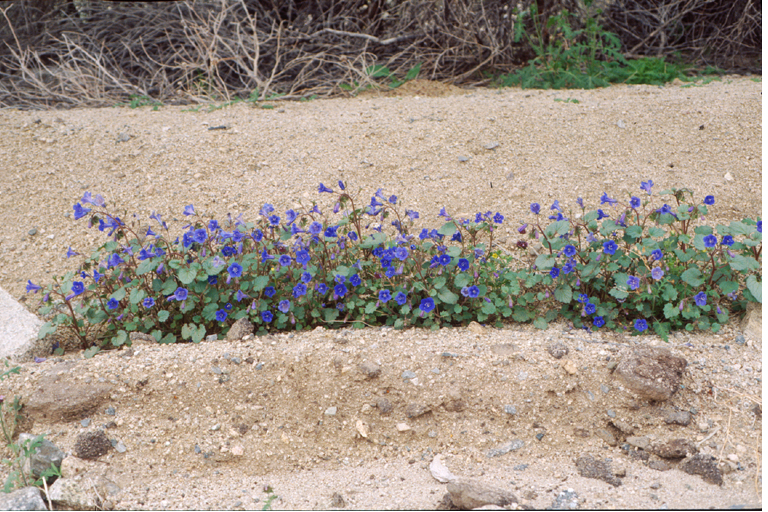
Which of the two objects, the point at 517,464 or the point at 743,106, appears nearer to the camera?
the point at 517,464

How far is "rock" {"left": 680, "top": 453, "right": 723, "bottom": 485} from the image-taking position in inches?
75.5

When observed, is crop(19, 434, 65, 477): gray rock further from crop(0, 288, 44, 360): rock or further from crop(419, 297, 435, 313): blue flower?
crop(419, 297, 435, 313): blue flower

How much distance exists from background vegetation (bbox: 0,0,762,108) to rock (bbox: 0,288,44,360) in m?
2.64

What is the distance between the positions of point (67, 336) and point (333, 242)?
120cm

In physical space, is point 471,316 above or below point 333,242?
below

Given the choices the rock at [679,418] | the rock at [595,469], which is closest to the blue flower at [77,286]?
the rock at [595,469]

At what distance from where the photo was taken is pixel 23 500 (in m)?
1.86

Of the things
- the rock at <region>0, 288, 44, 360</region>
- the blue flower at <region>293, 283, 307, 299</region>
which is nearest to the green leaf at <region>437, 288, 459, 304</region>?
the blue flower at <region>293, 283, 307, 299</region>

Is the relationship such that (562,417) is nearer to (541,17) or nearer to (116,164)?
(116,164)

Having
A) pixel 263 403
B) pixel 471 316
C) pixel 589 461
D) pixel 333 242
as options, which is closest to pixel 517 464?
pixel 589 461

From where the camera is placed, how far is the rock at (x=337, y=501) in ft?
6.24

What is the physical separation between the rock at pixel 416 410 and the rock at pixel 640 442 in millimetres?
644

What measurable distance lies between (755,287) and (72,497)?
2.28 metres

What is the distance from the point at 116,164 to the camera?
404cm
